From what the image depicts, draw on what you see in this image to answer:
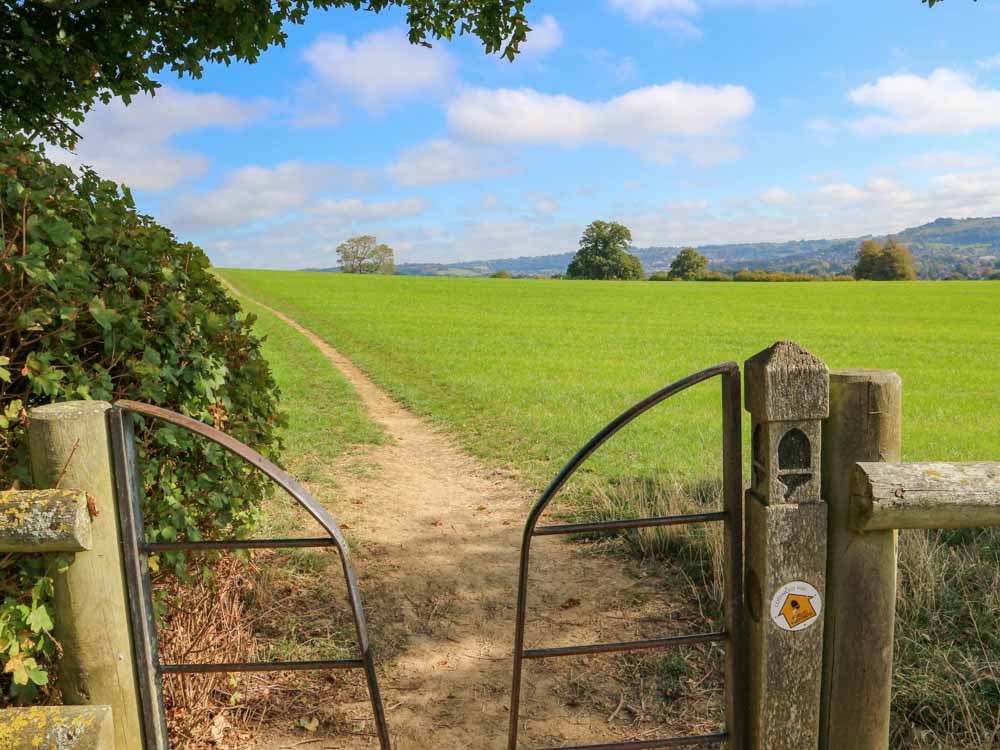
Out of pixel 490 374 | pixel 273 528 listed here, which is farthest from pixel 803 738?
pixel 490 374

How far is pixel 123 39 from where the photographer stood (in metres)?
7.18

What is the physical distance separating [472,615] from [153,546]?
2927 mm

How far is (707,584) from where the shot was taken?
505 centimetres

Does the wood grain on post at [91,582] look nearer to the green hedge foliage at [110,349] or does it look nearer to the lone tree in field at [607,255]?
the green hedge foliage at [110,349]

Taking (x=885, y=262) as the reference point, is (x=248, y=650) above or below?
below

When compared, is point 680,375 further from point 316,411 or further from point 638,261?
point 638,261

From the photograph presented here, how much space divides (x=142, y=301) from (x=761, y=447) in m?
2.64

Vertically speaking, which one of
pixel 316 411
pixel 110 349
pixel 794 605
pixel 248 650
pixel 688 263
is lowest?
pixel 248 650

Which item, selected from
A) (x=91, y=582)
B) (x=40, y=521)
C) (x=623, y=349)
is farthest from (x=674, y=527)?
(x=623, y=349)

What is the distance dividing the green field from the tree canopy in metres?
5.30

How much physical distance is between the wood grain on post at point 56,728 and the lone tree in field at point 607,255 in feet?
314

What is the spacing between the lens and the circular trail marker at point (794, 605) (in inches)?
92.2

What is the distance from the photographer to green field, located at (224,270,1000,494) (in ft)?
35.2

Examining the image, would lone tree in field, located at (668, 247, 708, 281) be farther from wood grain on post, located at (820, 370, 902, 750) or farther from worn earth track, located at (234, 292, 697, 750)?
wood grain on post, located at (820, 370, 902, 750)
